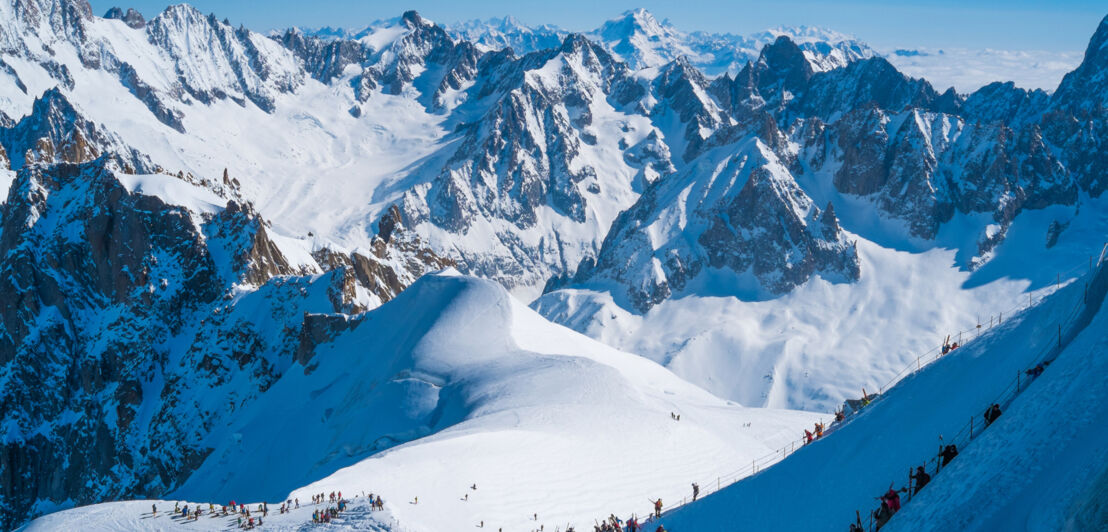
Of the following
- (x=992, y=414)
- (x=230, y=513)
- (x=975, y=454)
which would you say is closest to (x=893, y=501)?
(x=975, y=454)

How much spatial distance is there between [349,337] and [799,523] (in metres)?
Result: 73.4

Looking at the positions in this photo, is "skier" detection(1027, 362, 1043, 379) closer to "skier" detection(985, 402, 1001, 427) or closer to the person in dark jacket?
"skier" detection(985, 402, 1001, 427)

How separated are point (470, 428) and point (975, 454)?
4252 centimetres

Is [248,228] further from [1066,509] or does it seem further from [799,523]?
[1066,509]

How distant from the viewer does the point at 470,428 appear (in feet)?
199

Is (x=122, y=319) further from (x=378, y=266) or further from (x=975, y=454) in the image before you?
(x=975, y=454)

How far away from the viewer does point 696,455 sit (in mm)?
59000

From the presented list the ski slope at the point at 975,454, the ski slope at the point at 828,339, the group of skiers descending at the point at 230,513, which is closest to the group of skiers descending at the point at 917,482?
the ski slope at the point at 975,454

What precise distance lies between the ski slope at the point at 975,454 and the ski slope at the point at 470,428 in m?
15.8

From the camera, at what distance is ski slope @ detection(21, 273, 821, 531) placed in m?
47.7

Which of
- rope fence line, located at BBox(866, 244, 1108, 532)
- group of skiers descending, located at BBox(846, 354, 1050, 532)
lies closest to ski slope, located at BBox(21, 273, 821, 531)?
group of skiers descending, located at BBox(846, 354, 1050, 532)

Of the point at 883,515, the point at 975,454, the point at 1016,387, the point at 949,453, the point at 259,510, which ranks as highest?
the point at 259,510

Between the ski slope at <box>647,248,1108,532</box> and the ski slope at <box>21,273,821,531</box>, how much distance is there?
15.8m

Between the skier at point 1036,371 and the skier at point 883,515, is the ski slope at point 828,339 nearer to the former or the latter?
the skier at point 1036,371
